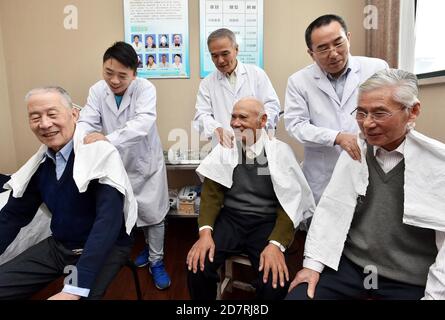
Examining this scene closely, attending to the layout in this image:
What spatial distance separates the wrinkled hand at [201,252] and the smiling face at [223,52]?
1084mm

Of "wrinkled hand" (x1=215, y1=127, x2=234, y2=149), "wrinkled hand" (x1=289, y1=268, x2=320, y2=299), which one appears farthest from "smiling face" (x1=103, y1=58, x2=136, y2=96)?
"wrinkled hand" (x1=289, y1=268, x2=320, y2=299)

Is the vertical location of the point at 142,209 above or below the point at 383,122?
below

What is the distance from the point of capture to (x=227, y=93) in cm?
210

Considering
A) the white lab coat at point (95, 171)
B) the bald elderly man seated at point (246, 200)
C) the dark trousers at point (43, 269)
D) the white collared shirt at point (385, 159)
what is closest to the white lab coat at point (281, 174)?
the bald elderly man seated at point (246, 200)

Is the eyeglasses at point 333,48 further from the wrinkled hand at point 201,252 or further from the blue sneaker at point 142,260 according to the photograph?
the blue sneaker at point 142,260

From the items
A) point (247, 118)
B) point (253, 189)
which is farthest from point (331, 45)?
point (253, 189)

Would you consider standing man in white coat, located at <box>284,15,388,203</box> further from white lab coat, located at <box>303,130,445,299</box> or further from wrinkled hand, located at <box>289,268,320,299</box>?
wrinkled hand, located at <box>289,268,320,299</box>

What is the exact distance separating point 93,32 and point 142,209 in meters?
1.80

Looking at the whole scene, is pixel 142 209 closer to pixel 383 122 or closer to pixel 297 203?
pixel 297 203

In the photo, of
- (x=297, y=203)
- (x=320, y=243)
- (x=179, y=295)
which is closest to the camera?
(x=320, y=243)

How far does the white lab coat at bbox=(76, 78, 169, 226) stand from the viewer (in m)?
1.91

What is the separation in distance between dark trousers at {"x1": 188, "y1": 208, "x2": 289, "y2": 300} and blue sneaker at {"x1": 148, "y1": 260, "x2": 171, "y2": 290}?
597mm

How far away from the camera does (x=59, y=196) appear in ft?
3.81

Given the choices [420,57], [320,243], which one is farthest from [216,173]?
[420,57]
